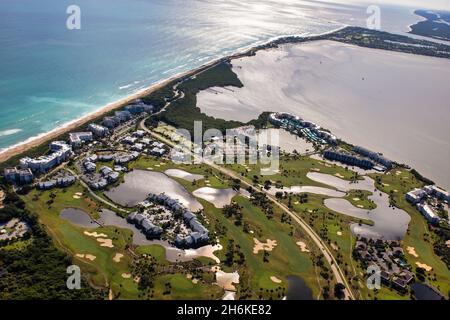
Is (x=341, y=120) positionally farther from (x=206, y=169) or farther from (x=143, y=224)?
(x=143, y=224)

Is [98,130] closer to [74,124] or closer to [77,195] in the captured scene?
[74,124]

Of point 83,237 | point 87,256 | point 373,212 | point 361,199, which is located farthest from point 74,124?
point 373,212

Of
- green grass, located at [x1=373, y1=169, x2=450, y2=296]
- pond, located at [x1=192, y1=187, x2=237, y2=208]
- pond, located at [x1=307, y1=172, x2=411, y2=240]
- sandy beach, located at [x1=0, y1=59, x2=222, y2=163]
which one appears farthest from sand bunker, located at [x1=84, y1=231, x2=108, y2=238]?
green grass, located at [x1=373, y1=169, x2=450, y2=296]

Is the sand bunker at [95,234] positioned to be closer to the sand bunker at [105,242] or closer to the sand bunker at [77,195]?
the sand bunker at [105,242]

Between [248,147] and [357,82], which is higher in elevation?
[357,82]

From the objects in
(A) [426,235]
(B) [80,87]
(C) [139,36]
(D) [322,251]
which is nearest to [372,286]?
(D) [322,251]
